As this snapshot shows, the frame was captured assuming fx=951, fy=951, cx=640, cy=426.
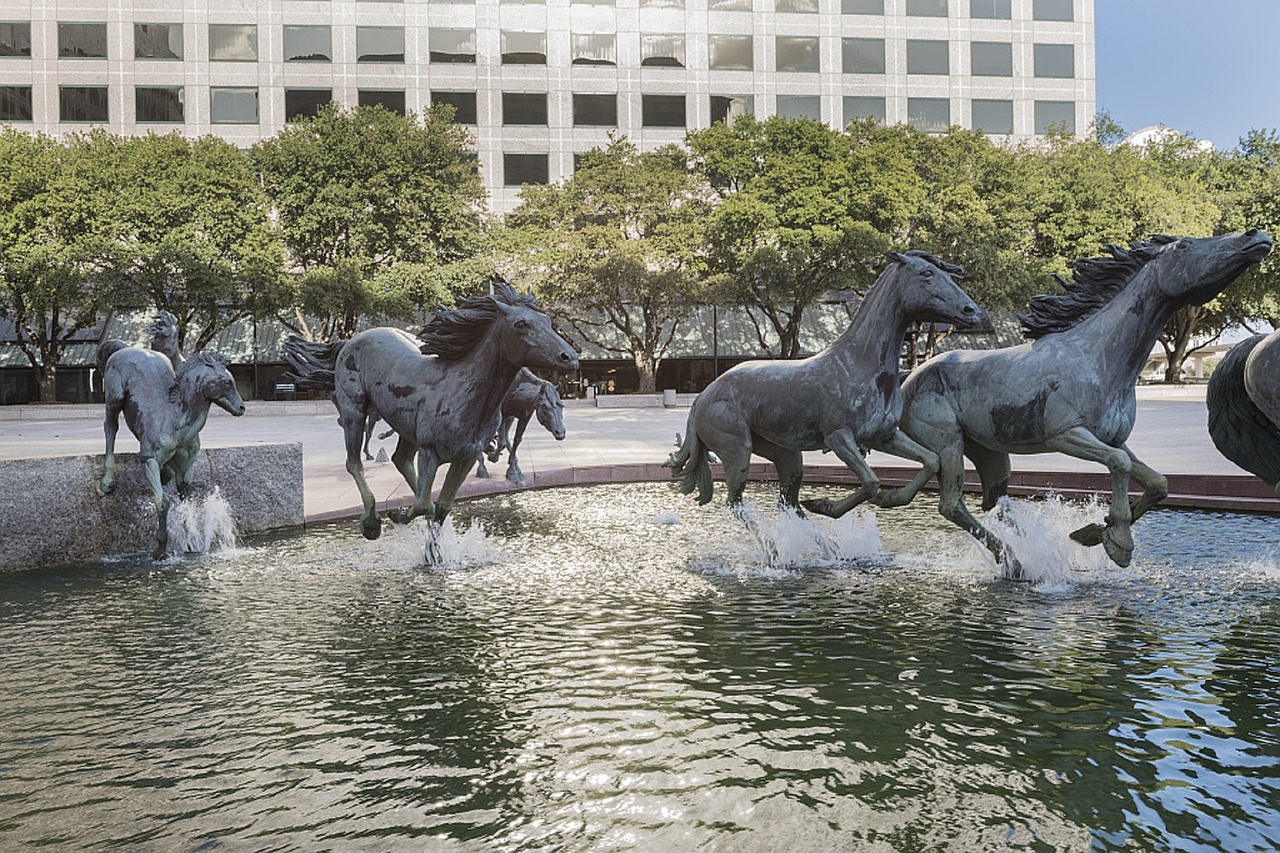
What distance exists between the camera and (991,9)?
6147 centimetres

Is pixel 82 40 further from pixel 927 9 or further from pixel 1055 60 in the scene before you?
pixel 1055 60

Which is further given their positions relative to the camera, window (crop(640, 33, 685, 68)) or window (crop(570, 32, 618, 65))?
window (crop(640, 33, 685, 68))

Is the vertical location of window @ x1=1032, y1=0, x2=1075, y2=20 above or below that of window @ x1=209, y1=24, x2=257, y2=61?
above

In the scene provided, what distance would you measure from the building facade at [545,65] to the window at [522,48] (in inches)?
3.4

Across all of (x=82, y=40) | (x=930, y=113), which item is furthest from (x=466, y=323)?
(x=82, y=40)

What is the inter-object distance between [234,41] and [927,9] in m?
42.9

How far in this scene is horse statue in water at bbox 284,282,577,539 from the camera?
7918 millimetres

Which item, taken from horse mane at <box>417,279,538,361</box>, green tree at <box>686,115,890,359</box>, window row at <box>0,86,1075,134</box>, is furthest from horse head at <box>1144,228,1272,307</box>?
window row at <box>0,86,1075,134</box>

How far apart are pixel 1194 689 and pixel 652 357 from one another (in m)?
44.0

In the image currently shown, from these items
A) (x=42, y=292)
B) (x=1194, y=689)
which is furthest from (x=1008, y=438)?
(x=42, y=292)

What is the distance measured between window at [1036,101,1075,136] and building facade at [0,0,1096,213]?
10cm

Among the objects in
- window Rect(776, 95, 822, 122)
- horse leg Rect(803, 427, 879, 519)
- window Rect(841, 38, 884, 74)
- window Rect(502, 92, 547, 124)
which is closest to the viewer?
horse leg Rect(803, 427, 879, 519)

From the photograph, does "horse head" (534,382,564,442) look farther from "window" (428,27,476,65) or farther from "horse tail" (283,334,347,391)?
"window" (428,27,476,65)

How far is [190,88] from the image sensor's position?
181 feet
